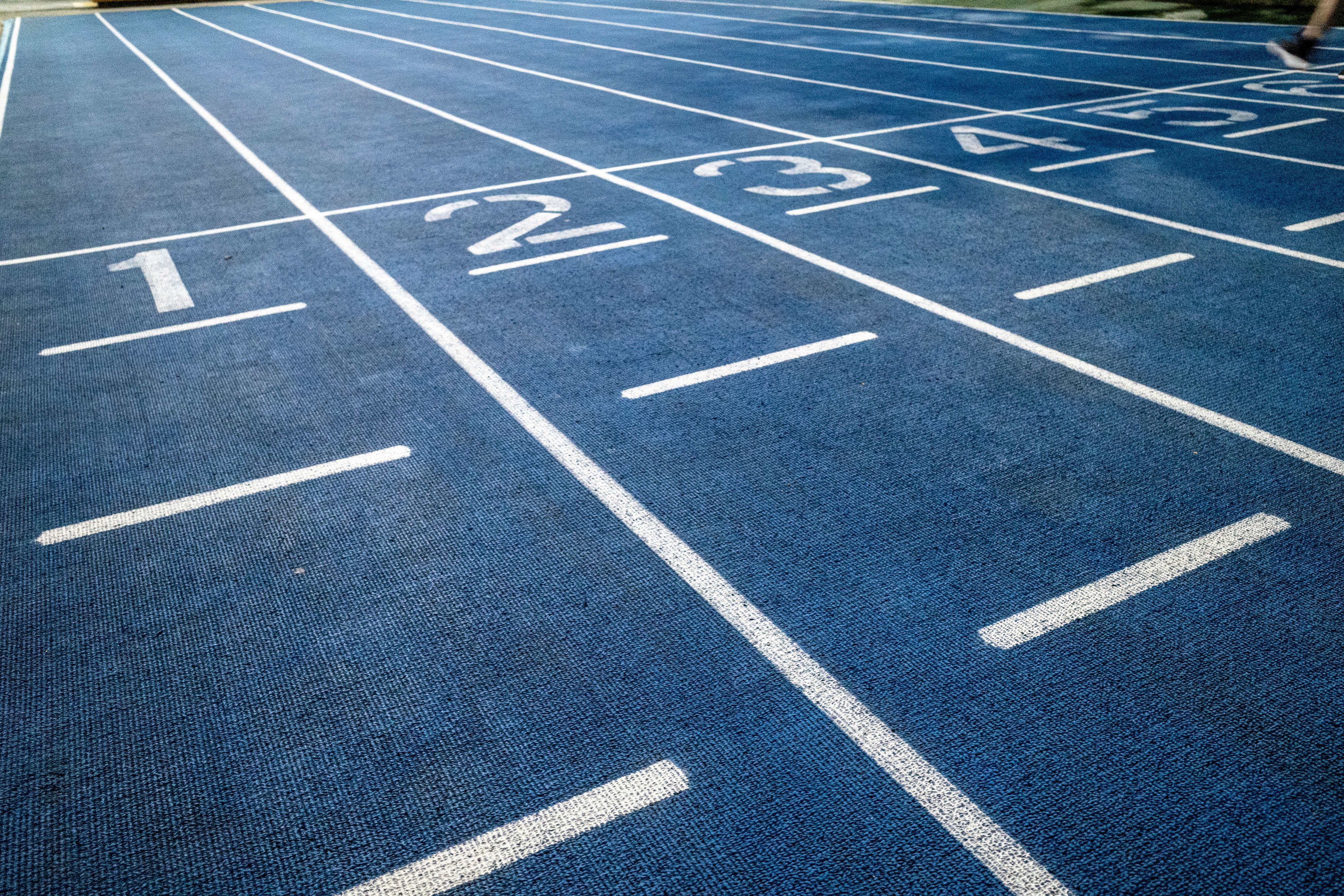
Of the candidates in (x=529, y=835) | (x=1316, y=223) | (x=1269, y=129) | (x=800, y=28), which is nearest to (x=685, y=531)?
(x=529, y=835)

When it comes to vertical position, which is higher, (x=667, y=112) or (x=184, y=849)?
(x=667, y=112)

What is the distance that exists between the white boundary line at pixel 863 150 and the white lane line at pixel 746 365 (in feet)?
10.7

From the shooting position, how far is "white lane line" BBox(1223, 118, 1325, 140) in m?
9.93

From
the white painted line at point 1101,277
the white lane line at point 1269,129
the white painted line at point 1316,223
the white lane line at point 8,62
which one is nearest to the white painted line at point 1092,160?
the white lane line at point 1269,129

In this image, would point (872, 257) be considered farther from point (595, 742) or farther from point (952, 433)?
point (595, 742)

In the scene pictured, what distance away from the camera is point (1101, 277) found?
21.6ft

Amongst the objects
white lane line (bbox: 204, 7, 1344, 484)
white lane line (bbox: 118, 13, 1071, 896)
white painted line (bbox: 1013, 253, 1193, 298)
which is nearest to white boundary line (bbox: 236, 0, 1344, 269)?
white lane line (bbox: 204, 7, 1344, 484)

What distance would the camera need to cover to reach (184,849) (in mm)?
2840

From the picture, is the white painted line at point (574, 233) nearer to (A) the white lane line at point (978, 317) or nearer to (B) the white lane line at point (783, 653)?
(A) the white lane line at point (978, 317)

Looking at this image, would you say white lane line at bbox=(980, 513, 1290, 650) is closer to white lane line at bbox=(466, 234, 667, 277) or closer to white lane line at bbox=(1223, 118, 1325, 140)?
white lane line at bbox=(466, 234, 667, 277)

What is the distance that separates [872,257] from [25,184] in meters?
8.49

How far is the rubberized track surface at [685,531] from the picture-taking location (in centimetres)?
288

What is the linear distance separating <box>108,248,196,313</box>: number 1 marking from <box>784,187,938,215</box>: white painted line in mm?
4566

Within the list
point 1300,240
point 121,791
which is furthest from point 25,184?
point 1300,240
